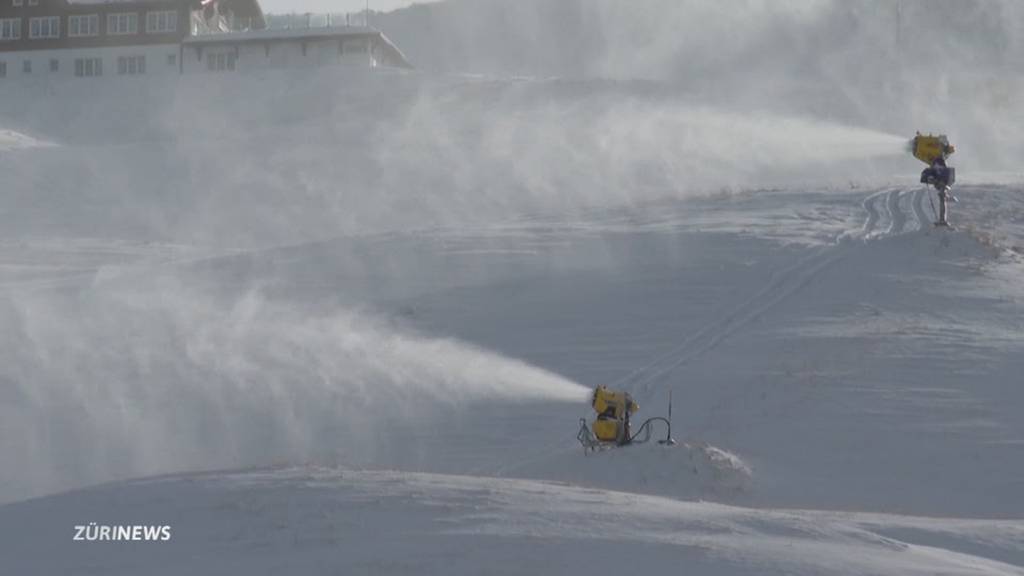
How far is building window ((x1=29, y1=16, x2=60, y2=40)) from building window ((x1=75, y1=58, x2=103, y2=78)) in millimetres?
2405

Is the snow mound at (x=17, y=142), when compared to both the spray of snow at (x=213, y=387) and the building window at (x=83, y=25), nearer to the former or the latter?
the building window at (x=83, y=25)

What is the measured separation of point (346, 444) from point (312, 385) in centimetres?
248

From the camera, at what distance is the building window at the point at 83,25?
7400 centimetres

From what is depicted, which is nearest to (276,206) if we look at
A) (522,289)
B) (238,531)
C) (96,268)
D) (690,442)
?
(96,268)

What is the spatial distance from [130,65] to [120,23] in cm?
249

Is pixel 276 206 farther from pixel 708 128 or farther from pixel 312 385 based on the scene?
pixel 312 385

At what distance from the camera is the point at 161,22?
238 feet

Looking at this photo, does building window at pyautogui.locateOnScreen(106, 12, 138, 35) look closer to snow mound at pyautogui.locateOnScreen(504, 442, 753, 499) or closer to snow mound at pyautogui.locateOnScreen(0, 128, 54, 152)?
snow mound at pyautogui.locateOnScreen(0, 128, 54, 152)

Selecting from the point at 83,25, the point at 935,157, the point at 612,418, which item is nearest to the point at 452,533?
the point at 612,418

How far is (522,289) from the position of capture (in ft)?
78.9

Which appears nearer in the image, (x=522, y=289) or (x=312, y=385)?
(x=312, y=385)

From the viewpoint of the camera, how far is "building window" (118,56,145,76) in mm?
72812

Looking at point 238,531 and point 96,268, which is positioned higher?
point 96,268

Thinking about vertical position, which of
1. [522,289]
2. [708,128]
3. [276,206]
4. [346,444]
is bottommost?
[346,444]
